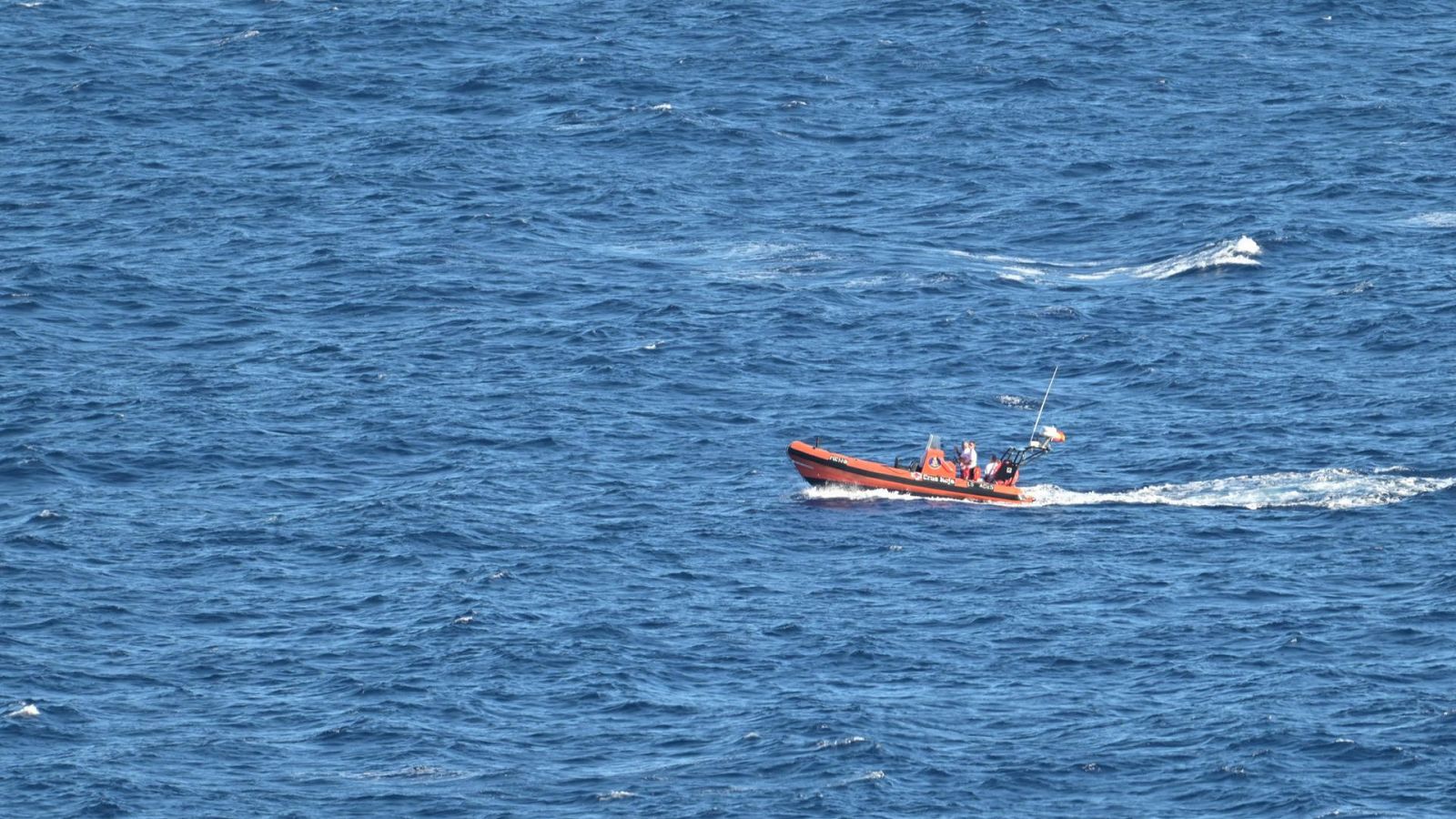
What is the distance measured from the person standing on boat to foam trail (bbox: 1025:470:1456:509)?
231cm

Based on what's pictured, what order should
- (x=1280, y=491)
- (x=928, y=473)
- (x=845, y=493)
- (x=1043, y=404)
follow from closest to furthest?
1. (x=1280, y=491)
2. (x=845, y=493)
3. (x=928, y=473)
4. (x=1043, y=404)

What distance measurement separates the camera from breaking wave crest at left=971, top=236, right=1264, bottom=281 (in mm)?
123250

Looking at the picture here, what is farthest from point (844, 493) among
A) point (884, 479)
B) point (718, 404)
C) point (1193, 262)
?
point (1193, 262)

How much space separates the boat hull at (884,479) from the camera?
96.1 meters

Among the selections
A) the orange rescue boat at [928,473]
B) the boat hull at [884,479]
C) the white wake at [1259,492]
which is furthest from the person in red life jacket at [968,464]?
the white wake at [1259,492]

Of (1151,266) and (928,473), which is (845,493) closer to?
(928,473)

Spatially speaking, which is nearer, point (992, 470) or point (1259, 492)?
point (1259, 492)

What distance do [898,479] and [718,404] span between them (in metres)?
12.7

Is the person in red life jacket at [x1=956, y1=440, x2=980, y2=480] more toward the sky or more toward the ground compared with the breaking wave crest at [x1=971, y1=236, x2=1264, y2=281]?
more toward the sky

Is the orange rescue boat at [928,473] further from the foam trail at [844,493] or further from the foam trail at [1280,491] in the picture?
the foam trail at [1280,491]

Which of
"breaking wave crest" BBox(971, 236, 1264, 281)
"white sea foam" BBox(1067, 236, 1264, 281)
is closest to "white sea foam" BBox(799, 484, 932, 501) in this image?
"breaking wave crest" BBox(971, 236, 1264, 281)

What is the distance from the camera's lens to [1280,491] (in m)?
95.5

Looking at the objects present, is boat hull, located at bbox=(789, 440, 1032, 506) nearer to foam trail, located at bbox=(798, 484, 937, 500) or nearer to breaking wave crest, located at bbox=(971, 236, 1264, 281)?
foam trail, located at bbox=(798, 484, 937, 500)

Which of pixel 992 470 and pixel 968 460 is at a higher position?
pixel 968 460
